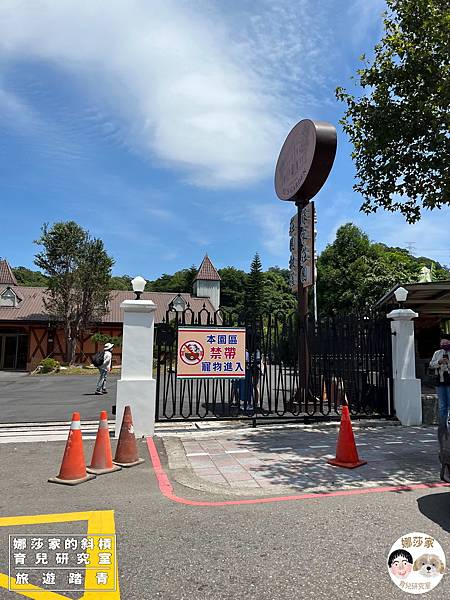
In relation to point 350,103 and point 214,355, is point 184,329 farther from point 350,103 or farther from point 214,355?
point 350,103

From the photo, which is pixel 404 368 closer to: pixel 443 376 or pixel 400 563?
pixel 443 376

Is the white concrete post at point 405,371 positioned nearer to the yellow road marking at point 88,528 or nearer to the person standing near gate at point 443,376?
the person standing near gate at point 443,376

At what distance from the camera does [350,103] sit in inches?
343

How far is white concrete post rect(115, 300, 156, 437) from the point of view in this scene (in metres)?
7.34

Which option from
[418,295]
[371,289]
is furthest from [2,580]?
[371,289]

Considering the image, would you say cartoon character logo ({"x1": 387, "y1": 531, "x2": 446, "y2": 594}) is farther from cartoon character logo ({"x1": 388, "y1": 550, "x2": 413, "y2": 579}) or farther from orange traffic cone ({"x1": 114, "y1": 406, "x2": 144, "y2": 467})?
orange traffic cone ({"x1": 114, "y1": 406, "x2": 144, "y2": 467})

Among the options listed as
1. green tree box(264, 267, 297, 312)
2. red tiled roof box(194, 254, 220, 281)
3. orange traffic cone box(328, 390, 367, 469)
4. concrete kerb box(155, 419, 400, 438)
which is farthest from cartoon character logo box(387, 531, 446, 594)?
green tree box(264, 267, 297, 312)

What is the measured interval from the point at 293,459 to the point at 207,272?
120 feet

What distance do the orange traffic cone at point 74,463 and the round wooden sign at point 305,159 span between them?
7.32 metres

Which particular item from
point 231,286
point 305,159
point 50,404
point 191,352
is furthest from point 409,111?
point 231,286

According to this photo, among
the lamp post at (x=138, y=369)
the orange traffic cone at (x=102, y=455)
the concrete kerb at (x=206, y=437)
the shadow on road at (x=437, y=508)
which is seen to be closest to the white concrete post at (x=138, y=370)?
the lamp post at (x=138, y=369)

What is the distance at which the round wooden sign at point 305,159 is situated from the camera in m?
9.13

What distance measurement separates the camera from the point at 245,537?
11.5ft

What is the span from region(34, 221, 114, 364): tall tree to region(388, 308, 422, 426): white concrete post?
22.7 m
